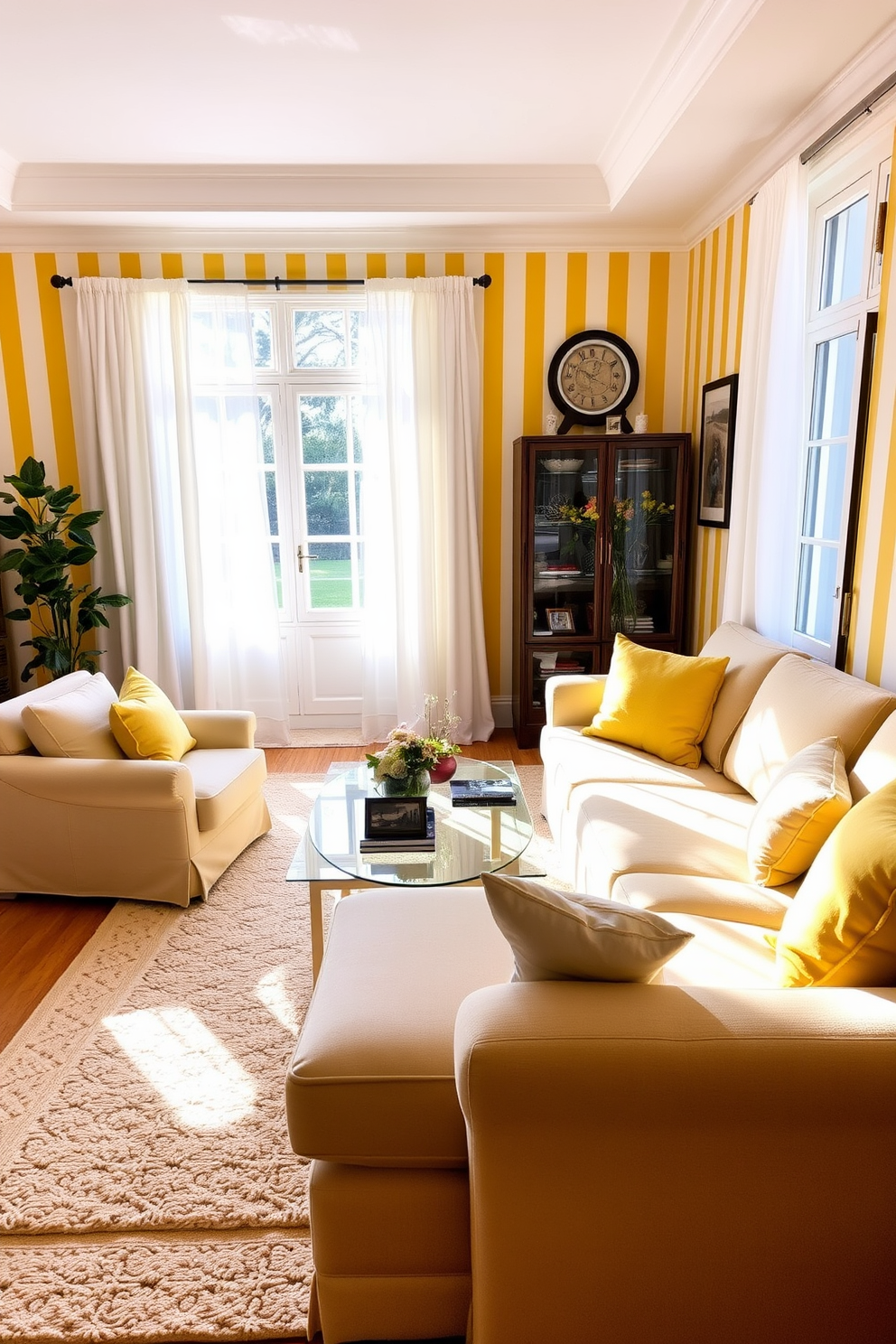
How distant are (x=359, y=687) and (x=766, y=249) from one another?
316 centimetres

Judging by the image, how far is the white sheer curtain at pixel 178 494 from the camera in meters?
4.72

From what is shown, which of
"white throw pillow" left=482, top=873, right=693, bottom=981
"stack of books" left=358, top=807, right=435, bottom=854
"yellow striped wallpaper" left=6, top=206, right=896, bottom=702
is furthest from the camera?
"yellow striped wallpaper" left=6, top=206, right=896, bottom=702

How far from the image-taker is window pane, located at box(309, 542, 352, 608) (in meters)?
5.16

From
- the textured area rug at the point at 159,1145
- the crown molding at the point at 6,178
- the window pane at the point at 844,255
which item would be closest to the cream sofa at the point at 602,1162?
the textured area rug at the point at 159,1145

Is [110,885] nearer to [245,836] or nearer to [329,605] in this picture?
[245,836]

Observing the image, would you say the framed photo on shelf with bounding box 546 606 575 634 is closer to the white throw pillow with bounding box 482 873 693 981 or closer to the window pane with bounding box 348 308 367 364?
the window pane with bounding box 348 308 367 364

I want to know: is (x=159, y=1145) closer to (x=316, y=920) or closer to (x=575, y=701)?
(x=316, y=920)

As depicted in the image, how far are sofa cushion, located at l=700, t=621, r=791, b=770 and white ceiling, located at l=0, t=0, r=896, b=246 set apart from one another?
1.85 m

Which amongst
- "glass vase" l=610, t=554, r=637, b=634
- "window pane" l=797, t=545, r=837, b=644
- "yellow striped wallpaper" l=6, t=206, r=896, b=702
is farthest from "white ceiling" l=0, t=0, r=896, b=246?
"glass vase" l=610, t=554, r=637, b=634

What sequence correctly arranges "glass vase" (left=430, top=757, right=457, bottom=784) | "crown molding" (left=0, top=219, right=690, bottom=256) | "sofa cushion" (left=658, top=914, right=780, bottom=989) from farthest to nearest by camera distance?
"crown molding" (left=0, top=219, right=690, bottom=256) < "glass vase" (left=430, top=757, right=457, bottom=784) < "sofa cushion" (left=658, top=914, right=780, bottom=989)

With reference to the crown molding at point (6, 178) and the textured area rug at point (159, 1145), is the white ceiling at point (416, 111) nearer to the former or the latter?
the crown molding at point (6, 178)

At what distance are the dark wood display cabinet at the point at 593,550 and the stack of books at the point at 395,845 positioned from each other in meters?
→ 2.38

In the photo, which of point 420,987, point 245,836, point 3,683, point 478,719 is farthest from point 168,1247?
point 3,683


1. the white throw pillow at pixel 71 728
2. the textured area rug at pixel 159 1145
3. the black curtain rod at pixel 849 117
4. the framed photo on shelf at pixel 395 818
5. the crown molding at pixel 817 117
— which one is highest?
the crown molding at pixel 817 117
